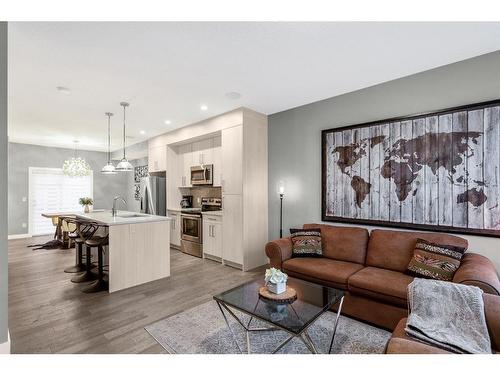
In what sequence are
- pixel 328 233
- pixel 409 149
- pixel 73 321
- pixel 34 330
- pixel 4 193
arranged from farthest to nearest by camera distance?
pixel 328 233 → pixel 409 149 → pixel 73 321 → pixel 34 330 → pixel 4 193

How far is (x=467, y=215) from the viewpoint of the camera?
8.62ft

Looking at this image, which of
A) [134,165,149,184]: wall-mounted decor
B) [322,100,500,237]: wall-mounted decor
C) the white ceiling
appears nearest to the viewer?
the white ceiling

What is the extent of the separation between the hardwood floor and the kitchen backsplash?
1547 millimetres

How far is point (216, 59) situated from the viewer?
8.66ft

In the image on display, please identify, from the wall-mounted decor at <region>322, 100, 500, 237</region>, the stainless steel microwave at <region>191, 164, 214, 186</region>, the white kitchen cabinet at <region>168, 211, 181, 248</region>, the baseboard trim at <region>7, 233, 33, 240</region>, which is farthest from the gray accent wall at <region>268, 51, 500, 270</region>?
the baseboard trim at <region>7, 233, 33, 240</region>

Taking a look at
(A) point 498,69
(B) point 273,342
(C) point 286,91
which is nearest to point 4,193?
(B) point 273,342

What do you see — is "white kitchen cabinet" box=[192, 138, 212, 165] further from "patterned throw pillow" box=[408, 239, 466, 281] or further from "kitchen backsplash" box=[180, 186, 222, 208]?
"patterned throw pillow" box=[408, 239, 466, 281]

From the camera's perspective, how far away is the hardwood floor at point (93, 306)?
2.18m

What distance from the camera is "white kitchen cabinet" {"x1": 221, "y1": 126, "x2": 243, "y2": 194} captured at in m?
4.24

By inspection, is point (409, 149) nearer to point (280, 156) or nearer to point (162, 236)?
point (280, 156)

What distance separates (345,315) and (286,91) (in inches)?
114

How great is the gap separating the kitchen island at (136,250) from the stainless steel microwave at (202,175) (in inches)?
58.5

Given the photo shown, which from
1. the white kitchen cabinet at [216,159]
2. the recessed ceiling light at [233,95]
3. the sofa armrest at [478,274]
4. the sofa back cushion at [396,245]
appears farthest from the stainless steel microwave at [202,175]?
the sofa armrest at [478,274]
